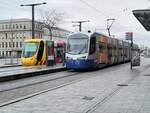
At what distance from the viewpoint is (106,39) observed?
124 feet

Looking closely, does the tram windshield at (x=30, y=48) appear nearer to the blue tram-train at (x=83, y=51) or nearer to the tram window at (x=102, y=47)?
the tram window at (x=102, y=47)

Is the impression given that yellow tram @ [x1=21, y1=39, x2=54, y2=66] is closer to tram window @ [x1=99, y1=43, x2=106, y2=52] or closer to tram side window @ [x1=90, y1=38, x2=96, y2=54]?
tram window @ [x1=99, y1=43, x2=106, y2=52]

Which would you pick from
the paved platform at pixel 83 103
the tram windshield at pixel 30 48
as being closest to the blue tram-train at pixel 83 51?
the tram windshield at pixel 30 48

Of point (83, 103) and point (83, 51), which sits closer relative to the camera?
point (83, 103)

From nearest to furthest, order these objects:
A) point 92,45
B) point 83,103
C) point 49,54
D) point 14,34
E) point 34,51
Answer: point 83,103 → point 92,45 → point 34,51 → point 49,54 → point 14,34

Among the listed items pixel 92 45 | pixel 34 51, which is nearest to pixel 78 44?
pixel 92 45

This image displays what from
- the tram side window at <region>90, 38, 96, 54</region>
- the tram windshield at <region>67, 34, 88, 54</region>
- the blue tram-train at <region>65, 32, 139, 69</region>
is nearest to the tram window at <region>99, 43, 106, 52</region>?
the blue tram-train at <region>65, 32, 139, 69</region>

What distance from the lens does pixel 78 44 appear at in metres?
31.6

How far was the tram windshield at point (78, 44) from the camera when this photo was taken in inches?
1234

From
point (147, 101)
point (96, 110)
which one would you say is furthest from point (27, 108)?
point (147, 101)

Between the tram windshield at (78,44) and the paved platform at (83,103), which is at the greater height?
the tram windshield at (78,44)

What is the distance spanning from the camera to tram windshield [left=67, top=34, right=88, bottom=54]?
31.3 metres

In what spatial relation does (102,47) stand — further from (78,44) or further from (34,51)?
(34,51)

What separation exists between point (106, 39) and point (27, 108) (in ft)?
89.8
